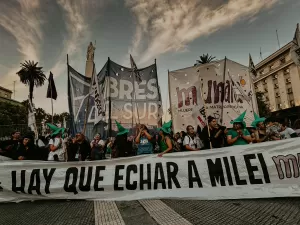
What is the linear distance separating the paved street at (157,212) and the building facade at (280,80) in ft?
143

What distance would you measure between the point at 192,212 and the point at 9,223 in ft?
9.80

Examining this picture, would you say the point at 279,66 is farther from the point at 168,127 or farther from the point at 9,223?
the point at 9,223

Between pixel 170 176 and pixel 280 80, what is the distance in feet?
160

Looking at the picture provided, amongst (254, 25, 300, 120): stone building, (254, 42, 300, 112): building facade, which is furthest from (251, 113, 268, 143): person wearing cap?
(254, 42, 300, 112): building facade

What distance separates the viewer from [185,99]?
8.41 metres

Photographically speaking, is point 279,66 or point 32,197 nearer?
point 32,197

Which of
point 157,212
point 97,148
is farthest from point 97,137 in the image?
point 157,212

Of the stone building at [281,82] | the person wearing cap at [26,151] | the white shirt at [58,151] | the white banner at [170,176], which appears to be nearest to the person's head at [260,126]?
the white banner at [170,176]

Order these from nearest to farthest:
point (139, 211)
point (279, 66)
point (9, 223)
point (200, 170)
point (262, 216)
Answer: point (262, 216) → point (9, 223) → point (139, 211) → point (200, 170) → point (279, 66)

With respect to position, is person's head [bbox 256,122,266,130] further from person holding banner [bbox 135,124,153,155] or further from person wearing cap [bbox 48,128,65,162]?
person wearing cap [bbox 48,128,65,162]

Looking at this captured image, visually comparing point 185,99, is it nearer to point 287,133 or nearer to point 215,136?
point 215,136

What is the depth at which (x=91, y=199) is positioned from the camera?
177 inches

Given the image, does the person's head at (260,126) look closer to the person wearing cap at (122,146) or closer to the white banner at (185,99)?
the white banner at (185,99)

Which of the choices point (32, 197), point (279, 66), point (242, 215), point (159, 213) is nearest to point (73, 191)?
point (32, 197)
